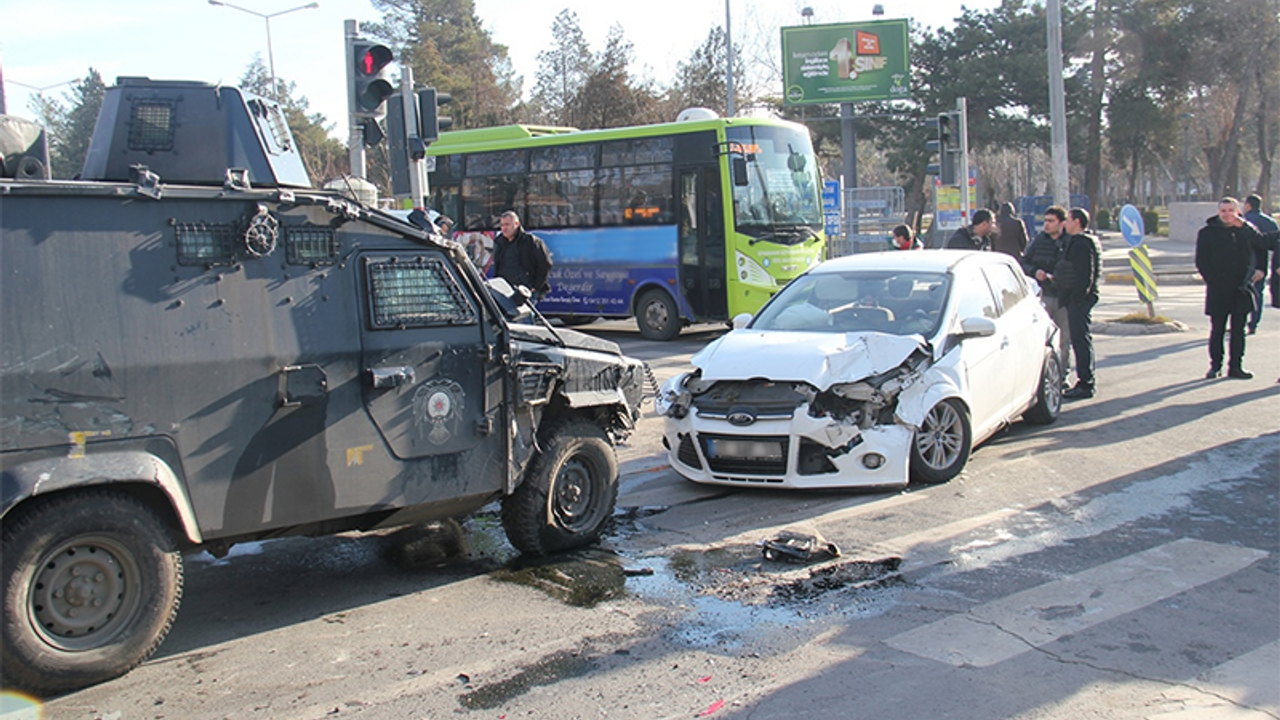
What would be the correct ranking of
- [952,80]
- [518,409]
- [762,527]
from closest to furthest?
1. [518,409]
2. [762,527]
3. [952,80]

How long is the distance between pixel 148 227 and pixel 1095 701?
170 inches

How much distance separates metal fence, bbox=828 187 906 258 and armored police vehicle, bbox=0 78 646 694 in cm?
2547

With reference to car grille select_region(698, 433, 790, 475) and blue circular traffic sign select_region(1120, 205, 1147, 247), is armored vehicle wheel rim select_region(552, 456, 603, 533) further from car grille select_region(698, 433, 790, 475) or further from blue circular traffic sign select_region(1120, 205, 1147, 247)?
blue circular traffic sign select_region(1120, 205, 1147, 247)

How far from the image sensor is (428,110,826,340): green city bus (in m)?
18.0

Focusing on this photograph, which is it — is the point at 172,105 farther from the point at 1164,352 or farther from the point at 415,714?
the point at 1164,352

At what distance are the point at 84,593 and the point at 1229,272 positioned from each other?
37.3 feet

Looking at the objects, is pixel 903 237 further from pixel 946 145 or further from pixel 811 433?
pixel 811 433

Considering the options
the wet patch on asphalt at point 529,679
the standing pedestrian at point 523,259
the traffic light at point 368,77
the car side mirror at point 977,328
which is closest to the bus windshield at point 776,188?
the standing pedestrian at point 523,259

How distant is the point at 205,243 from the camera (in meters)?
4.91


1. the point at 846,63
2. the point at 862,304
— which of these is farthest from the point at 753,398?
the point at 846,63

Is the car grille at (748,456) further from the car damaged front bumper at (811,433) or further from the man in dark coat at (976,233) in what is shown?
the man in dark coat at (976,233)

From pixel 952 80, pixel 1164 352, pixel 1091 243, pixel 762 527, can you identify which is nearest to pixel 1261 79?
pixel 952 80

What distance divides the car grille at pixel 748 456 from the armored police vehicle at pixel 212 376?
1.63m

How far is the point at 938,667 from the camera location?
185 inches
